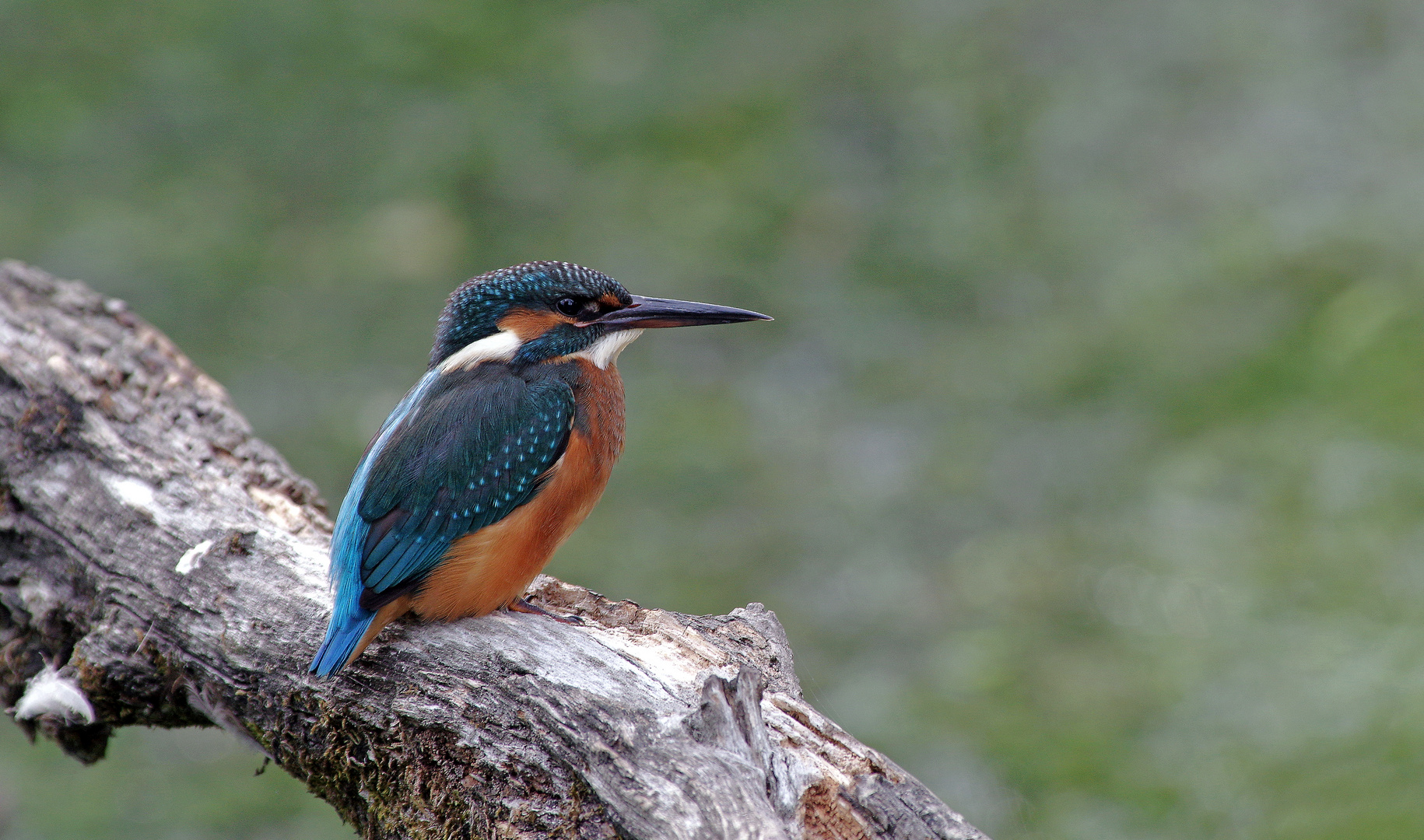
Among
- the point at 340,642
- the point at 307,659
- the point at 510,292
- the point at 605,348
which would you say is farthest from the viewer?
the point at 605,348

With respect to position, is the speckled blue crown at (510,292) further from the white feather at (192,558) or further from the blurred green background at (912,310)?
the blurred green background at (912,310)

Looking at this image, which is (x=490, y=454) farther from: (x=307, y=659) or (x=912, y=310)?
(x=912, y=310)

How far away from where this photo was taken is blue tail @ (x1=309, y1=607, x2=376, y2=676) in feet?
8.30

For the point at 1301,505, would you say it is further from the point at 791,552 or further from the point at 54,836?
the point at 54,836

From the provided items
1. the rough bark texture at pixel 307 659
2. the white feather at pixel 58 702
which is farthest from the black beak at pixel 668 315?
the white feather at pixel 58 702

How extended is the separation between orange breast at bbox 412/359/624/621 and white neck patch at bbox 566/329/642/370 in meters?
0.02

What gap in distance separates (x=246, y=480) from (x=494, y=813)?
1260mm

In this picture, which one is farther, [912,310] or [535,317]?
[912,310]

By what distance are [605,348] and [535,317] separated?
20 centimetres

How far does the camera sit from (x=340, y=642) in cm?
255

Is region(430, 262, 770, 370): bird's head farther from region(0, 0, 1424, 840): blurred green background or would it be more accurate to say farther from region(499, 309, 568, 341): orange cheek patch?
region(0, 0, 1424, 840): blurred green background

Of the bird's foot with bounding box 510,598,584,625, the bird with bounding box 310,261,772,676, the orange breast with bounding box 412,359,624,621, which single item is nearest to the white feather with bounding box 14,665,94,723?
the bird with bounding box 310,261,772,676

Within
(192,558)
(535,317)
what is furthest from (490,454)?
(192,558)

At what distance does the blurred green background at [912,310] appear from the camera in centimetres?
435
